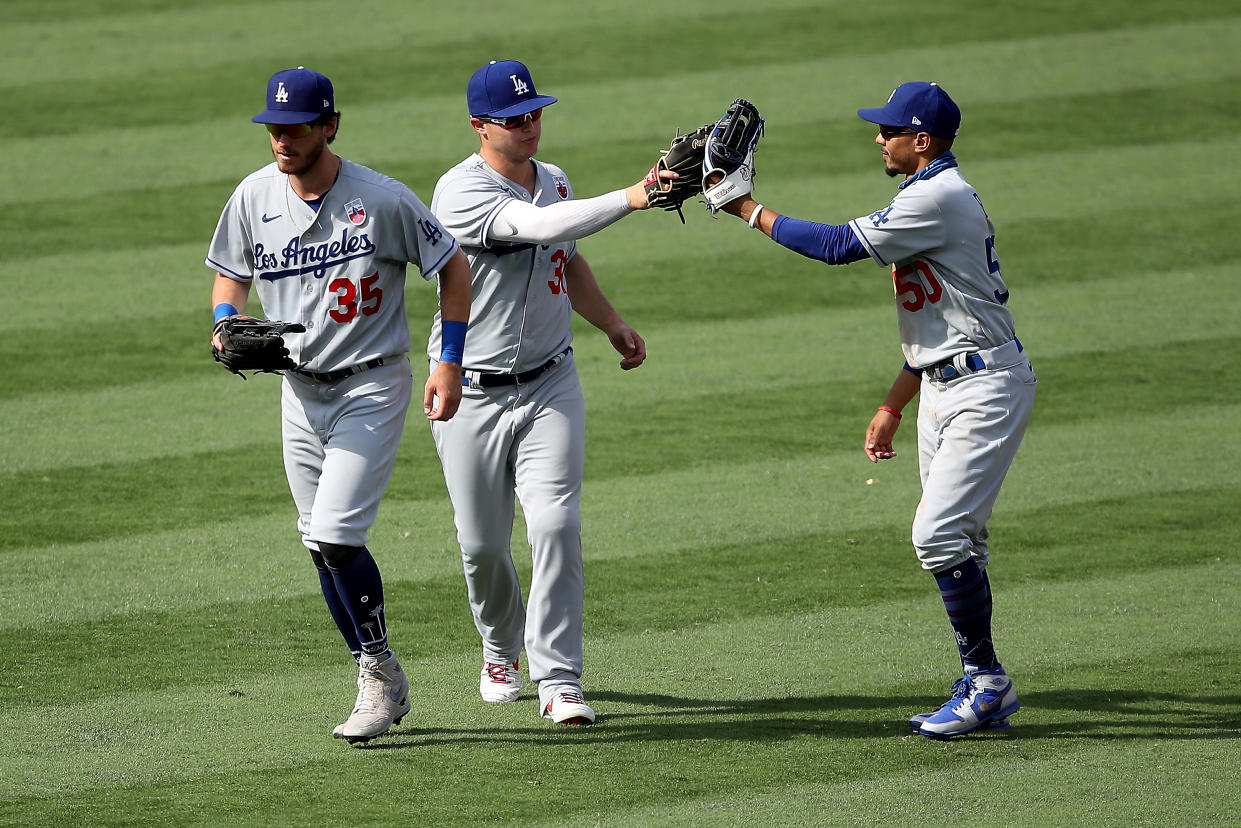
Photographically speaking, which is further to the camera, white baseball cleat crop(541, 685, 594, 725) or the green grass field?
white baseball cleat crop(541, 685, 594, 725)

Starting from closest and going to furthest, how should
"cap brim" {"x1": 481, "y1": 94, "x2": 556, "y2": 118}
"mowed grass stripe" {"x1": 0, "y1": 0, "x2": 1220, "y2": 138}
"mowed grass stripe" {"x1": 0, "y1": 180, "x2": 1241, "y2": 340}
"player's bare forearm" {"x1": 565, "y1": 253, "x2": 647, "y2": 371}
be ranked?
"cap brim" {"x1": 481, "y1": 94, "x2": 556, "y2": 118}
"player's bare forearm" {"x1": 565, "y1": 253, "x2": 647, "y2": 371}
"mowed grass stripe" {"x1": 0, "y1": 180, "x2": 1241, "y2": 340}
"mowed grass stripe" {"x1": 0, "y1": 0, "x2": 1220, "y2": 138}

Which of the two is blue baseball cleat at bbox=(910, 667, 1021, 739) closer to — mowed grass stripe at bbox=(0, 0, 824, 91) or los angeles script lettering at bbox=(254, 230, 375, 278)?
los angeles script lettering at bbox=(254, 230, 375, 278)

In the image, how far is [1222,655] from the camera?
556 centimetres

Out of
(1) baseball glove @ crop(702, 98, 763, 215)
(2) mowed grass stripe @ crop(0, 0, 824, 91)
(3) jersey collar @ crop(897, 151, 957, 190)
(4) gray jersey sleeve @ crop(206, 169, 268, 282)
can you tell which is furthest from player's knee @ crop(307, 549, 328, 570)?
(2) mowed grass stripe @ crop(0, 0, 824, 91)

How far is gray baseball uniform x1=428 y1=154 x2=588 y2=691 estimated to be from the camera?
506cm

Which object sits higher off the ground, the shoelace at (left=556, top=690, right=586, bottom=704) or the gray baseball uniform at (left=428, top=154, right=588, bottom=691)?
the gray baseball uniform at (left=428, top=154, right=588, bottom=691)

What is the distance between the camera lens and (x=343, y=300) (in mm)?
4820

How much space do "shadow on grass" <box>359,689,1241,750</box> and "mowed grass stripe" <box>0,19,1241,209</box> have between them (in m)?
6.47

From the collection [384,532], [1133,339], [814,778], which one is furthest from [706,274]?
[814,778]

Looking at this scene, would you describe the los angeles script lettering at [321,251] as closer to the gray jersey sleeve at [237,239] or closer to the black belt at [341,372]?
the gray jersey sleeve at [237,239]

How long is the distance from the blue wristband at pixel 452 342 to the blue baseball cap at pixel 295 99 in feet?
2.58

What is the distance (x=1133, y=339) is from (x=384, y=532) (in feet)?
16.0

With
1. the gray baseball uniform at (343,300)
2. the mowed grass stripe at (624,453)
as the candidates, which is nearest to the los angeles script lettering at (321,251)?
the gray baseball uniform at (343,300)

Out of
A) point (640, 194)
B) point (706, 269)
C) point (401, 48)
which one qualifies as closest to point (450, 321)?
point (640, 194)
